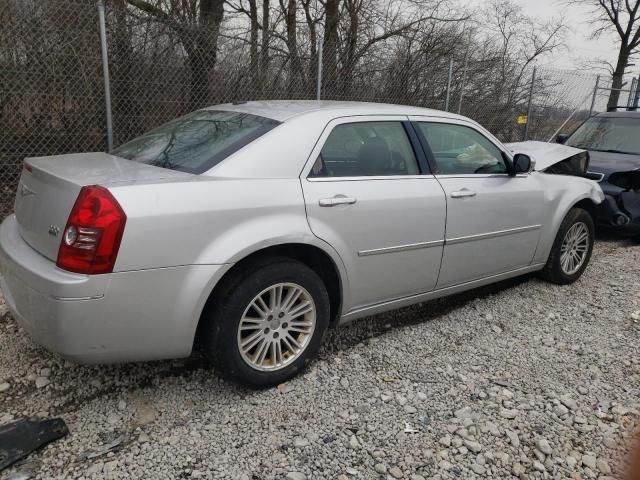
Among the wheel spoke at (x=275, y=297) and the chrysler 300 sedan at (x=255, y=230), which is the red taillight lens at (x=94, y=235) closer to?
the chrysler 300 sedan at (x=255, y=230)

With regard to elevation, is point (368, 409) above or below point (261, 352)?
below

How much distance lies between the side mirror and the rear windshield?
2.08 meters

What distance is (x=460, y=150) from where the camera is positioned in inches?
149

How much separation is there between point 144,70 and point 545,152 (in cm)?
457

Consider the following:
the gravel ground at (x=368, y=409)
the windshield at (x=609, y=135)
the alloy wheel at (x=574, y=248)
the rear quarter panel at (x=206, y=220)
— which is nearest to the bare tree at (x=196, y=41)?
the gravel ground at (x=368, y=409)

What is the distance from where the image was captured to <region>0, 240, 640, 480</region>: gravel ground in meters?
2.30

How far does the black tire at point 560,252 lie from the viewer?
177 inches

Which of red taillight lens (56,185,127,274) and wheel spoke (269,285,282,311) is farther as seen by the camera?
wheel spoke (269,285,282,311)

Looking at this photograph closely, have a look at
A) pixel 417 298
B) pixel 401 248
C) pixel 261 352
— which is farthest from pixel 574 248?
pixel 261 352

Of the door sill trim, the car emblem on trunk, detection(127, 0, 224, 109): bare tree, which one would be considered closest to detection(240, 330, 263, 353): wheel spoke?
the door sill trim

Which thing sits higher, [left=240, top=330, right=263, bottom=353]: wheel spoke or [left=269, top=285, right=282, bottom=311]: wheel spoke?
[left=269, top=285, right=282, bottom=311]: wheel spoke

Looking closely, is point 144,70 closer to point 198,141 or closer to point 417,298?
point 198,141

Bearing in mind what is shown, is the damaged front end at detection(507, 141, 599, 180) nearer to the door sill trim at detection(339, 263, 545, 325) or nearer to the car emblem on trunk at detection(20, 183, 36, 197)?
the door sill trim at detection(339, 263, 545, 325)

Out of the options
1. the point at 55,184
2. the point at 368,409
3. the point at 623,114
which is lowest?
the point at 368,409
